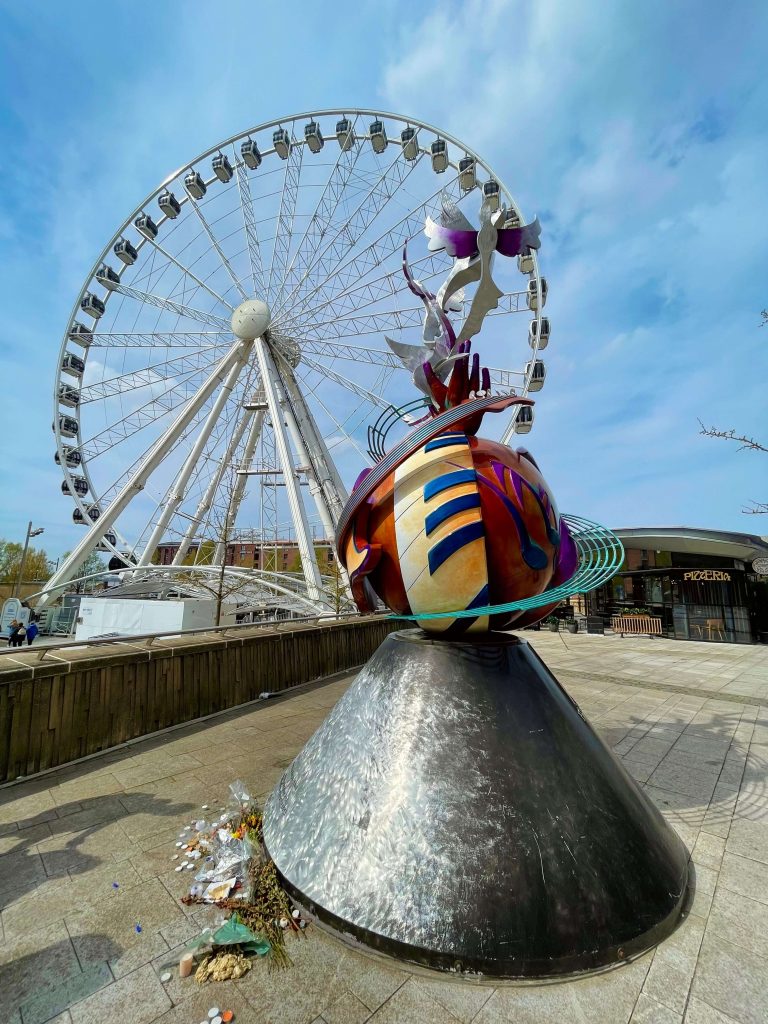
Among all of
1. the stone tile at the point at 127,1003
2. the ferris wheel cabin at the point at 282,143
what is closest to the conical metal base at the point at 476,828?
the stone tile at the point at 127,1003

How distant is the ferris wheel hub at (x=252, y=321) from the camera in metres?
21.5

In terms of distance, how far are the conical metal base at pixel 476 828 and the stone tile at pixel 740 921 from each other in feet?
0.75

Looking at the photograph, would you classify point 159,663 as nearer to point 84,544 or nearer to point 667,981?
point 667,981

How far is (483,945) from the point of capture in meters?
2.52

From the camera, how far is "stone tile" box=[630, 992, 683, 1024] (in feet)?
7.52

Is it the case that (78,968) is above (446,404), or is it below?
below

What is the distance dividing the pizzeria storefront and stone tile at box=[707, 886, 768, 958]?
19887 millimetres

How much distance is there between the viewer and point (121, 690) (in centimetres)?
639

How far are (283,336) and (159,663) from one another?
18.6m

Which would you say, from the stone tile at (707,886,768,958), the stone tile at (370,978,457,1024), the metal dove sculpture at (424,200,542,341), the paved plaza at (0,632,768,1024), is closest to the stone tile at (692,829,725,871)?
the paved plaza at (0,632,768,1024)

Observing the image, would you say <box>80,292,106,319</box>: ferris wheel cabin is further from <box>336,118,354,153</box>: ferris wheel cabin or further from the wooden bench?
the wooden bench

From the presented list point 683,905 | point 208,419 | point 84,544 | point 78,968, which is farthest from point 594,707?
point 84,544

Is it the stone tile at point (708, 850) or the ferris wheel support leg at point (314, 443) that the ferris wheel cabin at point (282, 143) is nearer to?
the ferris wheel support leg at point (314, 443)

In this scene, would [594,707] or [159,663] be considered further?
[594,707]
